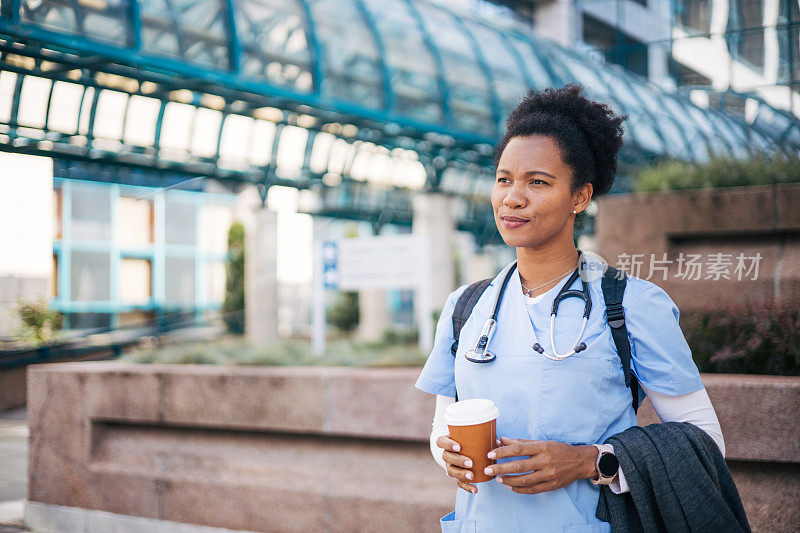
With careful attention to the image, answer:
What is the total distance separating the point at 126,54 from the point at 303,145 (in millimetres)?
8545

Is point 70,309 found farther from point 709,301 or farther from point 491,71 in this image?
point 709,301

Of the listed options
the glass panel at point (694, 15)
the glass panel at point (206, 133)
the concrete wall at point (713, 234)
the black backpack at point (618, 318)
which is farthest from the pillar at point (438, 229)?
the black backpack at point (618, 318)

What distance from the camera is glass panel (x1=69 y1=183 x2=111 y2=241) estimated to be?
22462 millimetres

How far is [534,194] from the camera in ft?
6.82

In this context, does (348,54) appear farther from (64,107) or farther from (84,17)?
(64,107)

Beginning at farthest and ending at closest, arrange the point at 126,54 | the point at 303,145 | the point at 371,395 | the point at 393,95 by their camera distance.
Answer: the point at 303,145 < the point at 393,95 < the point at 126,54 < the point at 371,395

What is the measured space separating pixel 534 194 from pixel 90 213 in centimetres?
2334

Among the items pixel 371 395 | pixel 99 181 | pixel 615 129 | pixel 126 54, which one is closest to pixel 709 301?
pixel 371 395

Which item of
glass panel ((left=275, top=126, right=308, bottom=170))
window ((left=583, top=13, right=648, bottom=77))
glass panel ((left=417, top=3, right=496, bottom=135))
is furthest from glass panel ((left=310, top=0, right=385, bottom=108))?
window ((left=583, top=13, right=648, bottom=77))

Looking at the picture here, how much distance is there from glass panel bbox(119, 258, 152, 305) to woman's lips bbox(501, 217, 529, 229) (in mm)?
24090

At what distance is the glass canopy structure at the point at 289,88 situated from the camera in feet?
34.2

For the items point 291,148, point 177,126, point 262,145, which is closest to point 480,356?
point 177,126

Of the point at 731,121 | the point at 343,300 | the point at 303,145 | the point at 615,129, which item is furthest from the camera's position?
the point at 343,300

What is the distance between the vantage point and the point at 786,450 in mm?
3719
